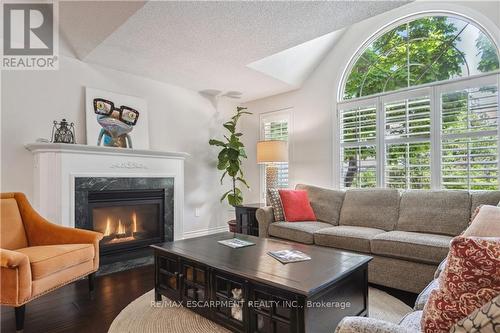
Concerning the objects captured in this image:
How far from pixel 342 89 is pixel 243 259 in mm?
3069

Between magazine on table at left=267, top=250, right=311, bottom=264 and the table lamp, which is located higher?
the table lamp

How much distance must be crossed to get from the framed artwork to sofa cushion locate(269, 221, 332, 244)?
200cm

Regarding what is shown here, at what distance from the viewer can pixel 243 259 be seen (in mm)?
1918

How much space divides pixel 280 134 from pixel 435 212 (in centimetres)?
258

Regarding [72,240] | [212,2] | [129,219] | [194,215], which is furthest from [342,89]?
[72,240]

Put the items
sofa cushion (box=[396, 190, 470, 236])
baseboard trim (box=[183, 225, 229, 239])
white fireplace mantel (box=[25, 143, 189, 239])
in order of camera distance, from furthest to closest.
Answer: baseboard trim (box=[183, 225, 229, 239]), white fireplace mantel (box=[25, 143, 189, 239]), sofa cushion (box=[396, 190, 470, 236])

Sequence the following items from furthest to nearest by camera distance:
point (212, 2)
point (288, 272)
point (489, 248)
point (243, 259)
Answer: point (212, 2)
point (243, 259)
point (288, 272)
point (489, 248)

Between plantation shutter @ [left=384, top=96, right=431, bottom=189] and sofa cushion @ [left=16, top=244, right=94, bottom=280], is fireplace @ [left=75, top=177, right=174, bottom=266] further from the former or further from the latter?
plantation shutter @ [left=384, top=96, right=431, bottom=189]

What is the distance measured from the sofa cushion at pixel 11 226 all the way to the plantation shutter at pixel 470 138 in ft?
13.6

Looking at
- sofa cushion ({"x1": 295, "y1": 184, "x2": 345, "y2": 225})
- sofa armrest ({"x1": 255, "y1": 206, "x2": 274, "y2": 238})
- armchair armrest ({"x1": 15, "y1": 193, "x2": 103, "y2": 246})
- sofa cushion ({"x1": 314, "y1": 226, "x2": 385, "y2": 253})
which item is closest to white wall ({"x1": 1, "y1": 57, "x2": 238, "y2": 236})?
armchair armrest ({"x1": 15, "y1": 193, "x2": 103, "y2": 246})

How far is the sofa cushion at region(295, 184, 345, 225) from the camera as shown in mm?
3539

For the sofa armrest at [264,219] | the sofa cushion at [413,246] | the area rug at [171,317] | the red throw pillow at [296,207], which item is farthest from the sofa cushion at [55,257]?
the sofa cushion at [413,246]

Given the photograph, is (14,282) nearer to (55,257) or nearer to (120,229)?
(55,257)

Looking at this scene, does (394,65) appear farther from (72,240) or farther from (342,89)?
(72,240)
